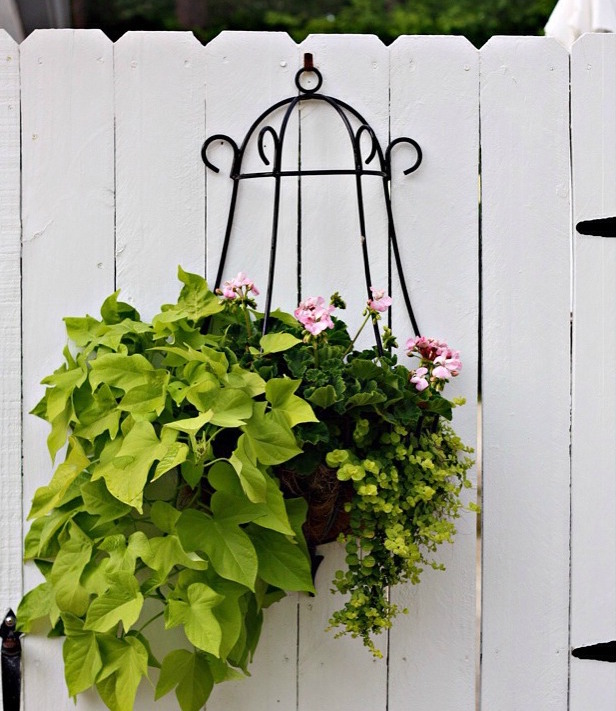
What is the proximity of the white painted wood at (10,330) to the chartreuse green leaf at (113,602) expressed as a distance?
0.33 metres

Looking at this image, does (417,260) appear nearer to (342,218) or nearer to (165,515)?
(342,218)

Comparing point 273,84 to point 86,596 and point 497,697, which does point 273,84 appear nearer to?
point 86,596

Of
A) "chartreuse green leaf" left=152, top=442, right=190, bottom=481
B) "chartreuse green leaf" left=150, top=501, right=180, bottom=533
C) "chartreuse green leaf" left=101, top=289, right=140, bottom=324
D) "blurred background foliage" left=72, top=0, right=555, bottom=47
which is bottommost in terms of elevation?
"chartreuse green leaf" left=150, top=501, right=180, bottom=533

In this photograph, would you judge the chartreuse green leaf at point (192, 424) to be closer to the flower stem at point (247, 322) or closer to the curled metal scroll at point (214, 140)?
the flower stem at point (247, 322)

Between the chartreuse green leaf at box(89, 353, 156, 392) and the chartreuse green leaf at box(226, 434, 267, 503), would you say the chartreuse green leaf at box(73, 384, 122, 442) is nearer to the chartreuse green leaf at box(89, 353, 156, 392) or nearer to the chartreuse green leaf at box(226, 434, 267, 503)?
the chartreuse green leaf at box(89, 353, 156, 392)

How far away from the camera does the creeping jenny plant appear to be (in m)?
1.15

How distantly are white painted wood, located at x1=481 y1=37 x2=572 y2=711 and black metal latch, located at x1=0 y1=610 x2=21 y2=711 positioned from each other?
2.77ft

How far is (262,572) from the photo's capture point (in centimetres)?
122

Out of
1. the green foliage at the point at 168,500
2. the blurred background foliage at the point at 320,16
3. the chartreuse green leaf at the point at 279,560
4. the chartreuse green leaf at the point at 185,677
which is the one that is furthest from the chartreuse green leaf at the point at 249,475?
the blurred background foliage at the point at 320,16

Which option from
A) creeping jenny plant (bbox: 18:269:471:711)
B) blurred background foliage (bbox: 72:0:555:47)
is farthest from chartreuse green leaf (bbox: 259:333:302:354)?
blurred background foliage (bbox: 72:0:555:47)

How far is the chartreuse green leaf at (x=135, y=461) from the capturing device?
1.12 m

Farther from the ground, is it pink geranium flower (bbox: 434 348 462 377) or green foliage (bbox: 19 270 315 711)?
pink geranium flower (bbox: 434 348 462 377)

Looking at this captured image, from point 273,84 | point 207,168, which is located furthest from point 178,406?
point 273,84

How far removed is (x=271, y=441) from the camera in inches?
45.2
